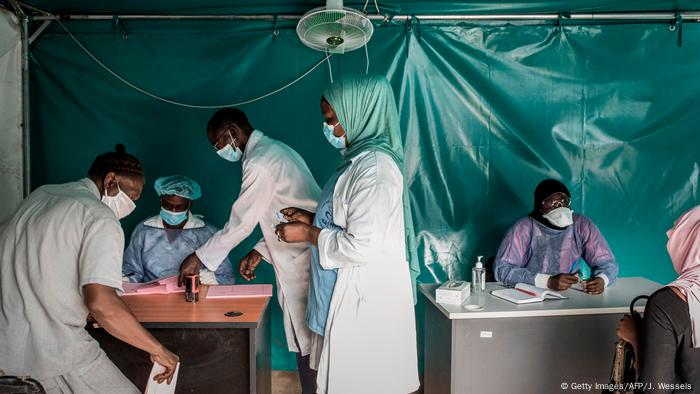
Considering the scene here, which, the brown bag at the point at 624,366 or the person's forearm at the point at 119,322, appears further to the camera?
the brown bag at the point at 624,366

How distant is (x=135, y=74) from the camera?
10.6 ft

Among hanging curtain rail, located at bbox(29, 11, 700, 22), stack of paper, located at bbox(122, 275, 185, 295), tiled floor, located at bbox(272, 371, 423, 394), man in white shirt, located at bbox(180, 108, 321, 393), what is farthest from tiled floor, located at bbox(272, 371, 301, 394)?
hanging curtain rail, located at bbox(29, 11, 700, 22)

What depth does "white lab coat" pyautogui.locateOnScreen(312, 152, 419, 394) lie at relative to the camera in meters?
1.82

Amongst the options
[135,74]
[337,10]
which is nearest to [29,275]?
[337,10]

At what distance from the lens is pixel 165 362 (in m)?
1.56

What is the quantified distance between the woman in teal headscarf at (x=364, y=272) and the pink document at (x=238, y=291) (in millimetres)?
462

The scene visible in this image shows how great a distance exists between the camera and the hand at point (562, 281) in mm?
2506

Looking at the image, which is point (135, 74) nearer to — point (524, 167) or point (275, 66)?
point (275, 66)

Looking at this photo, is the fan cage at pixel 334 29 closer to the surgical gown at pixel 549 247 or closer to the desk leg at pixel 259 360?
the surgical gown at pixel 549 247

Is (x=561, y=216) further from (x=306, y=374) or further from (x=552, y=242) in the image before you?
(x=306, y=374)

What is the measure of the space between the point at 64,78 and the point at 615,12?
379cm

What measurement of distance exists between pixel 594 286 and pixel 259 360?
1757mm

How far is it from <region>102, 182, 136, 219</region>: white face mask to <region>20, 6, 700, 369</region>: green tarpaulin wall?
155 centimetres

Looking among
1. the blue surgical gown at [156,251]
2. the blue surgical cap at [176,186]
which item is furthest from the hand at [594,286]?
the blue surgical cap at [176,186]
